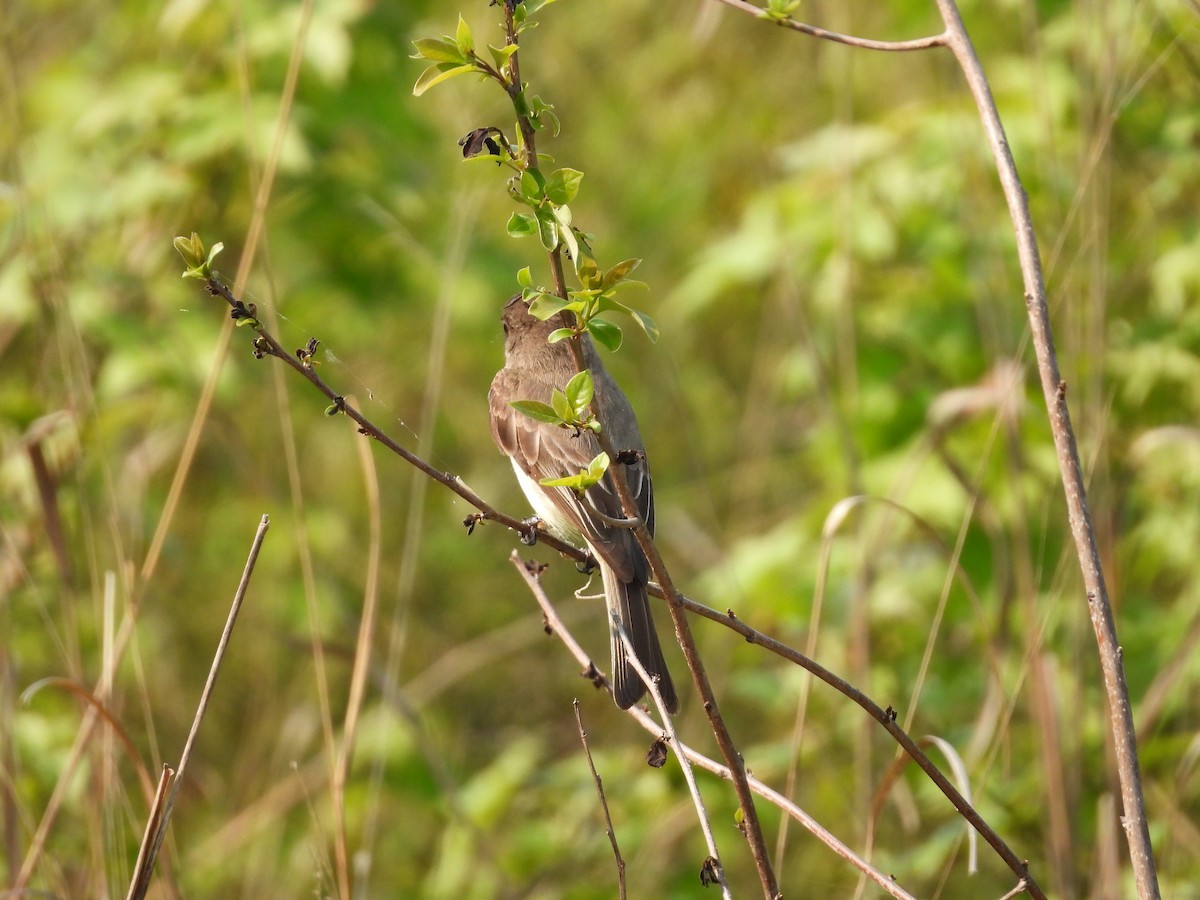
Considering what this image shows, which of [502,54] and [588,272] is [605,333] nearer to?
[588,272]

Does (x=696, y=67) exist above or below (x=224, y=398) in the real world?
above

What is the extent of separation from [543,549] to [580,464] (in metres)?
2.37

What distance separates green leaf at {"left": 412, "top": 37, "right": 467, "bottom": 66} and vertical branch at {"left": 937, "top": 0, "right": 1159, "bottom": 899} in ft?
2.35

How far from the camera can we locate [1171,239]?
454cm

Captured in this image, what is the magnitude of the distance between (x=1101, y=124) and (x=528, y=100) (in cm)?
139

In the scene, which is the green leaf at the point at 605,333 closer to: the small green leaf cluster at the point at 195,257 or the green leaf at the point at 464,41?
the green leaf at the point at 464,41

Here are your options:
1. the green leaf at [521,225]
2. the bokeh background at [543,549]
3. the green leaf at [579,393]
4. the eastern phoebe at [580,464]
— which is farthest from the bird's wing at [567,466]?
the green leaf at [521,225]

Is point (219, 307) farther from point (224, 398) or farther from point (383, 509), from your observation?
point (383, 509)

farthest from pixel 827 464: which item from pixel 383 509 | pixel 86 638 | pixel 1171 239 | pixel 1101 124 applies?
pixel 383 509

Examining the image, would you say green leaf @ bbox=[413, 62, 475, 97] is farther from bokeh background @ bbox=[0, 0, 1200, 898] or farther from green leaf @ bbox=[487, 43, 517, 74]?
bokeh background @ bbox=[0, 0, 1200, 898]

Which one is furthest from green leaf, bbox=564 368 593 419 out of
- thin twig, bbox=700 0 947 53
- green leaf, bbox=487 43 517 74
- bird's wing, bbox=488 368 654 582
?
bird's wing, bbox=488 368 654 582

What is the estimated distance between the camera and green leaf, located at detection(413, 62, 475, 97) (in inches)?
68.5

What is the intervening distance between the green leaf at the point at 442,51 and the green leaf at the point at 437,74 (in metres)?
0.01

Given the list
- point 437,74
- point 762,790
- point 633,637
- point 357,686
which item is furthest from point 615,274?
point 633,637
